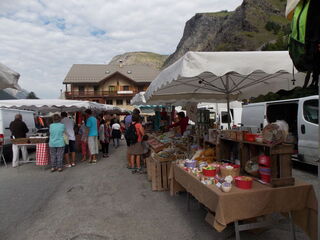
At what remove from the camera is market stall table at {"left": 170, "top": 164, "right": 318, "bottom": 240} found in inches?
97.7

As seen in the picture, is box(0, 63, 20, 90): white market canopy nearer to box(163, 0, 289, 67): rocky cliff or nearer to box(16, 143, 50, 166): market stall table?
box(16, 143, 50, 166): market stall table

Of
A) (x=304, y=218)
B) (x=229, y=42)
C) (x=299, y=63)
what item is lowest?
(x=304, y=218)

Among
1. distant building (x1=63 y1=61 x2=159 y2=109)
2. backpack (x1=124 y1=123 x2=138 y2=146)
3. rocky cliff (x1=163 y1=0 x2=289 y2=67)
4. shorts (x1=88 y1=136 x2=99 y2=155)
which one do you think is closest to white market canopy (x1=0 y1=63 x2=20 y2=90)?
backpack (x1=124 y1=123 x2=138 y2=146)

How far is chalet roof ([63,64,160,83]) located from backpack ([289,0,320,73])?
41847mm

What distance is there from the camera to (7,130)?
9336 millimetres

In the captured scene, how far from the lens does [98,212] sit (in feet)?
13.8

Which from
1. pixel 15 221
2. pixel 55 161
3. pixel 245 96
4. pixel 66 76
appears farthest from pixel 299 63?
pixel 66 76

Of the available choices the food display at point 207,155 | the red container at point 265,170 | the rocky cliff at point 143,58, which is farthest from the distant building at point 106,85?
the rocky cliff at point 143,58

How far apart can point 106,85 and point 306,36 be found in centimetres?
4474

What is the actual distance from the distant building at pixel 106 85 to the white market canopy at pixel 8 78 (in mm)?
39701

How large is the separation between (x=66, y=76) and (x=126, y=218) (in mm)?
43873

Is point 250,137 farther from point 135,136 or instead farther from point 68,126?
point 68,126

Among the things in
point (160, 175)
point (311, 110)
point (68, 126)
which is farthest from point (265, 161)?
point (68, 126)

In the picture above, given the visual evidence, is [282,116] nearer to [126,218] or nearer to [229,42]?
[126,218]
